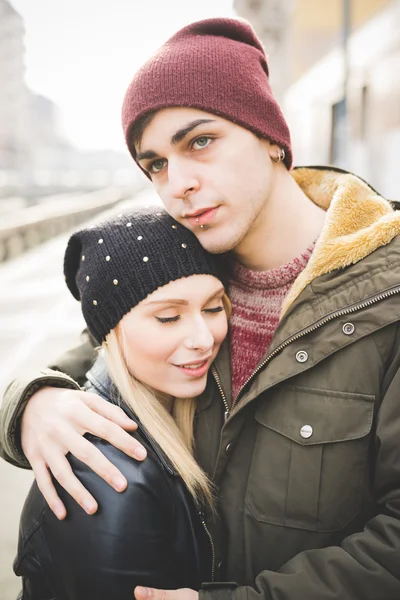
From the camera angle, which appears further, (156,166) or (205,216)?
(156,166)

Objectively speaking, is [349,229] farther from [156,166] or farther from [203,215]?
[156,166]

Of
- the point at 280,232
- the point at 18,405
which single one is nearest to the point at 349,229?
the point at 280,232

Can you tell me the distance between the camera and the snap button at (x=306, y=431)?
5.04 ft

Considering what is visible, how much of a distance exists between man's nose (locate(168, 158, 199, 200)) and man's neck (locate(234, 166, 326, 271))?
13.4 inches

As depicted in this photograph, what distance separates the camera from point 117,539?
135 centimetres

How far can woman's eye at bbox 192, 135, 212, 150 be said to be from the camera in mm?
1862

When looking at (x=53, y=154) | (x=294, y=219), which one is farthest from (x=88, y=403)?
(x=53, y=154)

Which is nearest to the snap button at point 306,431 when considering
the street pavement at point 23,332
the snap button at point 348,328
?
the snap button at point 348,328

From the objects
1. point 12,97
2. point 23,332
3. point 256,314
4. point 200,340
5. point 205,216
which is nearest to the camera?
point 200,340

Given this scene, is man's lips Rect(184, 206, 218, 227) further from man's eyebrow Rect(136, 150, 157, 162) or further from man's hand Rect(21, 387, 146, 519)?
man's hand Rect(21, 387, 146, 519)

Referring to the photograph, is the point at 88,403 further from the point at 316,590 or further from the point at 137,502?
the point at 316,590

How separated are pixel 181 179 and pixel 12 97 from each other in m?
88.1

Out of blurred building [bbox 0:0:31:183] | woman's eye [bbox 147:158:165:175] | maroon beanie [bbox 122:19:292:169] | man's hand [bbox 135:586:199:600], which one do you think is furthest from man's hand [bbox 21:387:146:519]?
blurred building [bbox 0:0:31:183]

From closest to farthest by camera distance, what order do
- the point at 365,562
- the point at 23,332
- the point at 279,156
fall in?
the point at 365,562 → the point at 279,156 → the point at 23,332
